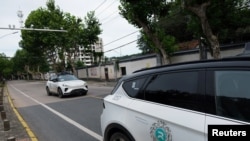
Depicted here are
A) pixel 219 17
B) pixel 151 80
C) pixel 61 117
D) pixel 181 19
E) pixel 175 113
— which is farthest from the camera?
pixel 181 19

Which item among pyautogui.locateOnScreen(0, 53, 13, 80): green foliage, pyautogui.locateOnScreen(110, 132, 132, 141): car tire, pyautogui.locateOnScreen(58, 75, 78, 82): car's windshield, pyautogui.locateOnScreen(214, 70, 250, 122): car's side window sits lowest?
pyautogui.locateOnScreen(110, 132, 132, 141): car tire

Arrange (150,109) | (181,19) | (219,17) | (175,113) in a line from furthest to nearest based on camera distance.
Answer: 1. (181,19)
2. (219,17)
3. (150,109)
4. (175,113)

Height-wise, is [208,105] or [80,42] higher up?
[80,42]

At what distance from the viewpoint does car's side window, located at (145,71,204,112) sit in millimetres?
3175

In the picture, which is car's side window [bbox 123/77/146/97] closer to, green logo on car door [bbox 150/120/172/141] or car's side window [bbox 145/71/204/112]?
car's side window [bbox 145/71/204/112]

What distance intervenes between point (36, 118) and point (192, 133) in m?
9.11

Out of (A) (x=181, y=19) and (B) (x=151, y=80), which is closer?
(B) (x=151, y=80)

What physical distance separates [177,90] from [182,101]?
0.64ft

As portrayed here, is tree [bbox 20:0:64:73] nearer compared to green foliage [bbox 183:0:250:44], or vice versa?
green foliage [bbox 183:0:250:44]

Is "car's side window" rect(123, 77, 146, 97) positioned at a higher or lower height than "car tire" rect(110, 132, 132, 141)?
higher

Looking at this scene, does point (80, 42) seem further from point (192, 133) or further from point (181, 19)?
point (192, 133)

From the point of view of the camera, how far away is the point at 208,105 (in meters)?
2.97

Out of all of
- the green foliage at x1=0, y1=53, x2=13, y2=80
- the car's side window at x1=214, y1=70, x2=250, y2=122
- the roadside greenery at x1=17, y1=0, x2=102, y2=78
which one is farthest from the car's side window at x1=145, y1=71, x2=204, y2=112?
the green foliage at x1=0, y1=53, x2=13, y2=80

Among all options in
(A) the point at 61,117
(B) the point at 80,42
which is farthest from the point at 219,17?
(B) the point at 80,42
